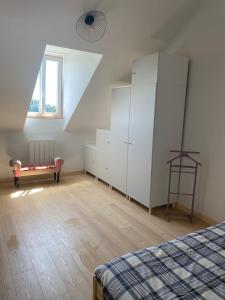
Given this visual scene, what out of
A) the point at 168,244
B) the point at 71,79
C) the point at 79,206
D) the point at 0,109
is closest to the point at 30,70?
the point at 0,109

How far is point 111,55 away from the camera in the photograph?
3.17m

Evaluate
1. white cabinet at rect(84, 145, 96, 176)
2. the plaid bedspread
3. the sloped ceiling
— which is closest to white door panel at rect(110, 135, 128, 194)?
white cabinet at rect(84, 145, 96, 176)

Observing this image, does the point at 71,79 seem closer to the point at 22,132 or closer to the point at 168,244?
the point at 22,132

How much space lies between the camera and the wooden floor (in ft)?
5.85

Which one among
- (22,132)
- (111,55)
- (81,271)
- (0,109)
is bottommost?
(81,271)

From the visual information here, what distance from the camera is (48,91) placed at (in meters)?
4.35

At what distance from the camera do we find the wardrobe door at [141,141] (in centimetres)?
291

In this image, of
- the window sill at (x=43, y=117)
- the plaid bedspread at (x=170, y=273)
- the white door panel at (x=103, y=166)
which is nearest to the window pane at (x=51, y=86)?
the window sill at (x=43, y=117)

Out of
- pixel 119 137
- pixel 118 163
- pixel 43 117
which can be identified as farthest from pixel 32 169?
pixel 119 137

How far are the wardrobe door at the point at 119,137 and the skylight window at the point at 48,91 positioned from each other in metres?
1.40

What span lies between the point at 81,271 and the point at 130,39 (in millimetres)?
2770

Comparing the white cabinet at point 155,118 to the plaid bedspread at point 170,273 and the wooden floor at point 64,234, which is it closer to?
the wooden floor at point 64,234

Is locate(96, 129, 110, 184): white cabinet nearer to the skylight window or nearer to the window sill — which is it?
the window sill

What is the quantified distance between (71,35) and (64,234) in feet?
7.63
